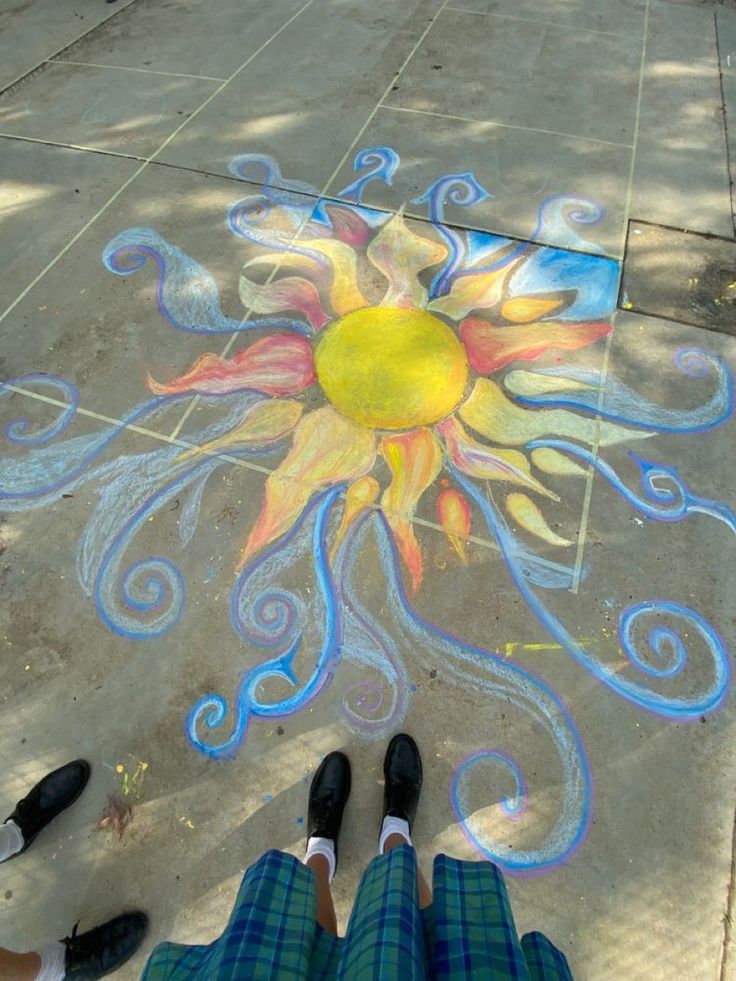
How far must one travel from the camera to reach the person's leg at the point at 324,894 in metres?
1.78

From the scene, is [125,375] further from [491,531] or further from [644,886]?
[644,886]

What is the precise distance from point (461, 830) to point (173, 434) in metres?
2.18

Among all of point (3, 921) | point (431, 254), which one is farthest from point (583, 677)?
point (431, 254)

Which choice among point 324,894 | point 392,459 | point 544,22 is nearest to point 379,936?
point 324,894

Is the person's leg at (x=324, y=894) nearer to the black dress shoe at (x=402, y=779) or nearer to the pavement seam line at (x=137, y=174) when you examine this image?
the black dress shoe at (x=402, y=779)

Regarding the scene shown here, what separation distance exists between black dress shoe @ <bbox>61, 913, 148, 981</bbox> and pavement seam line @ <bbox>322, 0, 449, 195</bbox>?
4.14 meters

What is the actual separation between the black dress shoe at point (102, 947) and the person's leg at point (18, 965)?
8cm

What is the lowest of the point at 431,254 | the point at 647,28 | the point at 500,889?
the point at 500,889

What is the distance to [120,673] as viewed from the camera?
7.91 feet

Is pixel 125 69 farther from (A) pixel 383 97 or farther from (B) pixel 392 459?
(B) pixel 392 459

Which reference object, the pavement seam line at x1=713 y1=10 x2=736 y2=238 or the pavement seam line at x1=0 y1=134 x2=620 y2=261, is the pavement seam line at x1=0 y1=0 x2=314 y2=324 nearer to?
the pavement seam line at x1=0 y1=134 x2=620 y2=261

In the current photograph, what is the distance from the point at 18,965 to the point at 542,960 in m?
1.55

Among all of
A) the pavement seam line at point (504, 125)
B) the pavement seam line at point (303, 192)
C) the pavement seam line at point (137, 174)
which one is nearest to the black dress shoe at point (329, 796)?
the pavement seam line at point (137, 174)

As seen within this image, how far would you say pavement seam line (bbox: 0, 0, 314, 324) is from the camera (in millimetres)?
3670
